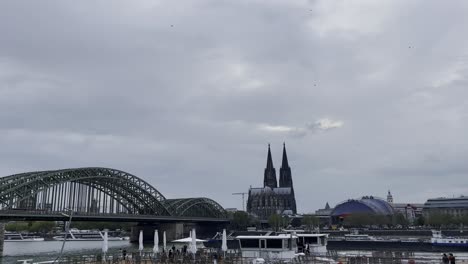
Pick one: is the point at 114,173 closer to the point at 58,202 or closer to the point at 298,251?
the point at 58,202

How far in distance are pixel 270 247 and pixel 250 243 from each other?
2224mm

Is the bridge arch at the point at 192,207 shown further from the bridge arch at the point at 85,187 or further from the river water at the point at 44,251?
the river water at the point at 44,251

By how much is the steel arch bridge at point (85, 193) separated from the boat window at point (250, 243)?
6494cm

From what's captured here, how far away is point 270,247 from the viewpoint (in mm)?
44844

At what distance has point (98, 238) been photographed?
199 meters

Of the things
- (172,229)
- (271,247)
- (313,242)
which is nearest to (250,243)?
(271,247)

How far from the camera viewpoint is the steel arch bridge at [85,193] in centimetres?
10375

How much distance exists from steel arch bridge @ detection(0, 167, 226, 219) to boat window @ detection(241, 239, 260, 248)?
213 feet

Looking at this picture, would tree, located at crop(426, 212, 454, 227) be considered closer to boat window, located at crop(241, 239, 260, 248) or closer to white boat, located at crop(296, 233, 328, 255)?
white boat, located at crop(296, 233, 328, 255)

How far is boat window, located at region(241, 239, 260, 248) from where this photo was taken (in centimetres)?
4566

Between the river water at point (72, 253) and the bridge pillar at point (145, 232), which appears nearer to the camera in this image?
the river water at point (72, 253)

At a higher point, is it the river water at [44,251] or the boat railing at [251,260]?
the boat railing at [251,260]

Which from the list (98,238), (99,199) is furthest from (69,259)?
(98,238)

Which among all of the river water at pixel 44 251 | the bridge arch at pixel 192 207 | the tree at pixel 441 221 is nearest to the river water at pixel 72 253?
the river water at pixel 44 251
